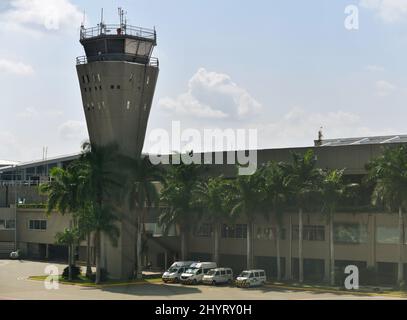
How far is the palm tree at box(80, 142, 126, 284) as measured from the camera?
79562 millimetres

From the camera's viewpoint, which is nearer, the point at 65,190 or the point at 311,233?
the point at 65,190

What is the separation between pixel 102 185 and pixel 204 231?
66.3ft

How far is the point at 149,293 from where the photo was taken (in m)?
72.8

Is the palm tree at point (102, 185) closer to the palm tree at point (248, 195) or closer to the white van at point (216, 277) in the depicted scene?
the white van at point (216, 277)

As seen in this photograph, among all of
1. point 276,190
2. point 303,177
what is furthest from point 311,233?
point 303,177

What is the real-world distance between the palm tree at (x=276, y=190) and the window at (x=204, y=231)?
14601mm

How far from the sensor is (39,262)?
10794 cm

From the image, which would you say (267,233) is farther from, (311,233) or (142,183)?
(142,183)

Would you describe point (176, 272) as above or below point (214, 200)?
below

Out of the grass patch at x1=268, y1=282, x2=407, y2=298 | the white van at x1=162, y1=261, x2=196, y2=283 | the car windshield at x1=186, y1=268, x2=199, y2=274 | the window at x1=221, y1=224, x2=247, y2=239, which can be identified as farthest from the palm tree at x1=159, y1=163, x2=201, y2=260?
the grass patch at x1=268, y1=282, x2=407, y2=298

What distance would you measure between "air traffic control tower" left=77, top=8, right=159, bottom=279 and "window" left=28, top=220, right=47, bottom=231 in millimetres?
27403

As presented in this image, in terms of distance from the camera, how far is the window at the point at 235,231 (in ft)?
305

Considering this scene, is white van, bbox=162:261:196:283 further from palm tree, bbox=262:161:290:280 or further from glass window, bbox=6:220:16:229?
glass window, bbox=6:220:16:229

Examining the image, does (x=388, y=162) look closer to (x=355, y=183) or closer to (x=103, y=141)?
(x=355, y=183)
